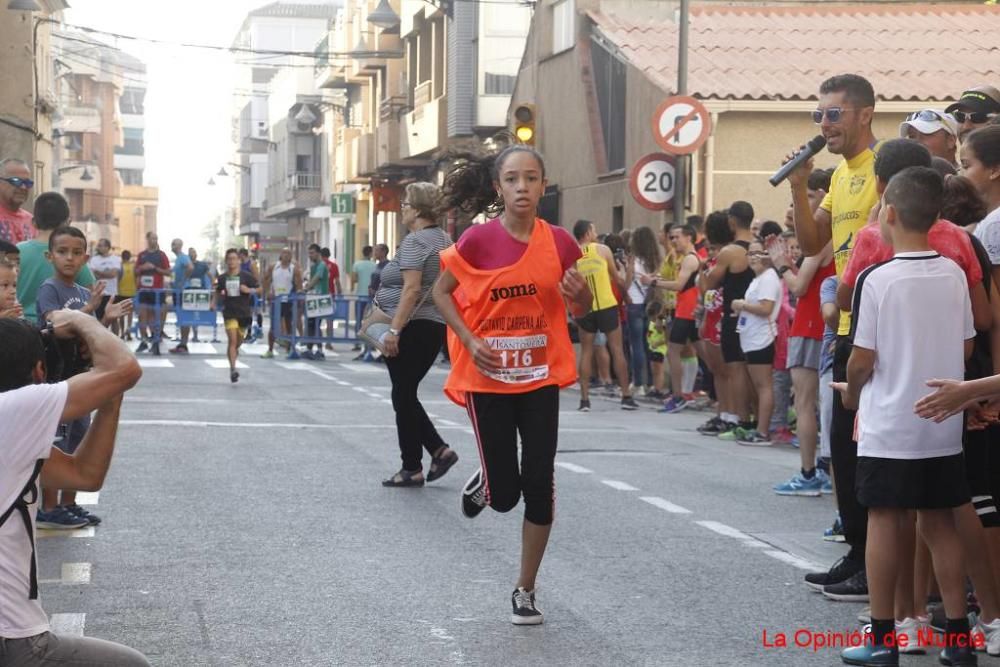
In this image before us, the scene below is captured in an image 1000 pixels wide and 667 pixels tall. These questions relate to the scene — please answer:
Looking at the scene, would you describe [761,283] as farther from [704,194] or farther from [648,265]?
[704,194]

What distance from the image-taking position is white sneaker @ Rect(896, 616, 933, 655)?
628cm

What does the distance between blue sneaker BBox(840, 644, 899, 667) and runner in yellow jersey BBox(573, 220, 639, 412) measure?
468 inches

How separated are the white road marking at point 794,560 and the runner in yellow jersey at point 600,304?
942cm

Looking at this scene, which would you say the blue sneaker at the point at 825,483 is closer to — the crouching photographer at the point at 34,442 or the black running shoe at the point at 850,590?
the black running shoe at the point at 850,590

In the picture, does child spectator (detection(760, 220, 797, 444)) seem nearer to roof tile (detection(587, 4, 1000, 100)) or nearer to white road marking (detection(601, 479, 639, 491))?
white road marking (detection(601, 479, 639, 491))

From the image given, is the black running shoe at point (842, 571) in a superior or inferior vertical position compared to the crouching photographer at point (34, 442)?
A: inferior

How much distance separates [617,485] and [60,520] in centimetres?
372

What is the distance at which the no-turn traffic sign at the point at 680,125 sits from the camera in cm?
2127

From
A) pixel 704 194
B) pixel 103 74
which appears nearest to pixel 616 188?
pixel 704 194

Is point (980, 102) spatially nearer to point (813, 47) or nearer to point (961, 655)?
point (961, 655)

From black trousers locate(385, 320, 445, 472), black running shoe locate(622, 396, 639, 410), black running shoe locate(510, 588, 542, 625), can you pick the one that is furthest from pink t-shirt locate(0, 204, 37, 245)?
black running shoe locate(622, 396, 639, 410)

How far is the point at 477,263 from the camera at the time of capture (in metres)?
7.08

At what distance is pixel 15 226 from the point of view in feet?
35.2

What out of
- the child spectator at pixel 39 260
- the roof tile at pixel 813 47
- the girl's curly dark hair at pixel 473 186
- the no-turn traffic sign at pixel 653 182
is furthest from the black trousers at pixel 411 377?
the roof tile at pixel 813 47
